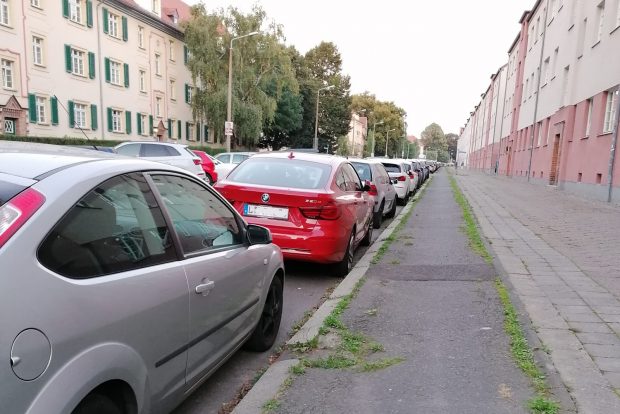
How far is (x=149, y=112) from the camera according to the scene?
1430 inches

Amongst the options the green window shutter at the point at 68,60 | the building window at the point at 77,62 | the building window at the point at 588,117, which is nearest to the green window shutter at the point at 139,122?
the building window at the point at 77,62

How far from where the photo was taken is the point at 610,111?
662 inches

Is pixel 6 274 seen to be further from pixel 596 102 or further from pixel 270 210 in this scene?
pixel 596 102

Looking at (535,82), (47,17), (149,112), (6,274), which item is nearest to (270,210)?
(6,274)

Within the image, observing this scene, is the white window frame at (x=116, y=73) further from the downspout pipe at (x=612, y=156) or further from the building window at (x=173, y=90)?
the downspout pipe at (x=612, y=156)

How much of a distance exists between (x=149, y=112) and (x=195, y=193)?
36011 millimetres

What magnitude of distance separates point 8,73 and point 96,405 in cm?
2872

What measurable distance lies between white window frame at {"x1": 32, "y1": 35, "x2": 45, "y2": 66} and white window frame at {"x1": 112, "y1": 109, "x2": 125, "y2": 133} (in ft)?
21.1

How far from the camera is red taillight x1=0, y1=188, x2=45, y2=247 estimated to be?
1.66 meters

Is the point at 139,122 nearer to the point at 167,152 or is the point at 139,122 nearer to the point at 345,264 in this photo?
→ the point at 167,152

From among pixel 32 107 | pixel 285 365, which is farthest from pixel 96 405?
pixel 32 107

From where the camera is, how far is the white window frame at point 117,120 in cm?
3271

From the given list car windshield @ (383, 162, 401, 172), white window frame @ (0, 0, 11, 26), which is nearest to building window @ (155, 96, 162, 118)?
white window frame @ (0, 0, 11, 26)

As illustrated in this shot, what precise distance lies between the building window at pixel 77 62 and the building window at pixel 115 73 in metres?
2.64
